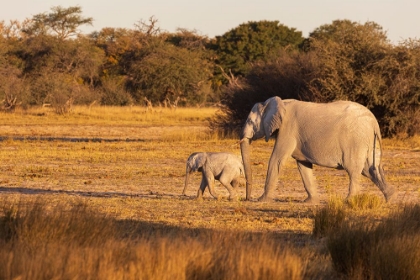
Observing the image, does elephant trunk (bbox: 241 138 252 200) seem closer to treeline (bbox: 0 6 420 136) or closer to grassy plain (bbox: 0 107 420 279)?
grassy plain (bbox: 0 107 420 279)

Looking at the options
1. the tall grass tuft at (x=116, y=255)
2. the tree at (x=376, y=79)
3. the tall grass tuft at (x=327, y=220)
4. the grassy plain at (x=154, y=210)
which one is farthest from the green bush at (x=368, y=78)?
the tall grass tuft at (x=116, y=255)

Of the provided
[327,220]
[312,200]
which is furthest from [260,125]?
[327,220]

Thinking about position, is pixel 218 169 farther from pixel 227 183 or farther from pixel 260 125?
pixel 260 125

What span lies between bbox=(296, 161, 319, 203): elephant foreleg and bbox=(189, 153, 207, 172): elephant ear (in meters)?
1.61

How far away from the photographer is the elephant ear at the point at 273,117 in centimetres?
1544

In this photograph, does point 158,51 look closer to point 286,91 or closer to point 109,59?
point 109,59

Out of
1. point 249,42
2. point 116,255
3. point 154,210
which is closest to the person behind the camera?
point 116,255

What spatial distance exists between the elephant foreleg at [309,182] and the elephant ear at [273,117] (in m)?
0.79

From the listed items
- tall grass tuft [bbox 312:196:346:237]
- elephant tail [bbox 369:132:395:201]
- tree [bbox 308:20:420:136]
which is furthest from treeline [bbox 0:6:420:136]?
tall grass tuft [bbox 312:196:346:237]

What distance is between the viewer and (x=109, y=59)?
238 ft

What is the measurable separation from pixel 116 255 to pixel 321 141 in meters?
7.93

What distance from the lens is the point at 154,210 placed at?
13.5 m

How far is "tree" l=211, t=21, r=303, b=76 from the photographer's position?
69.4m

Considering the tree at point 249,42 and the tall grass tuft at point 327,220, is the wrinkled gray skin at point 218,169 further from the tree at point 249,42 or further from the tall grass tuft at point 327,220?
the tree at point 249,42
